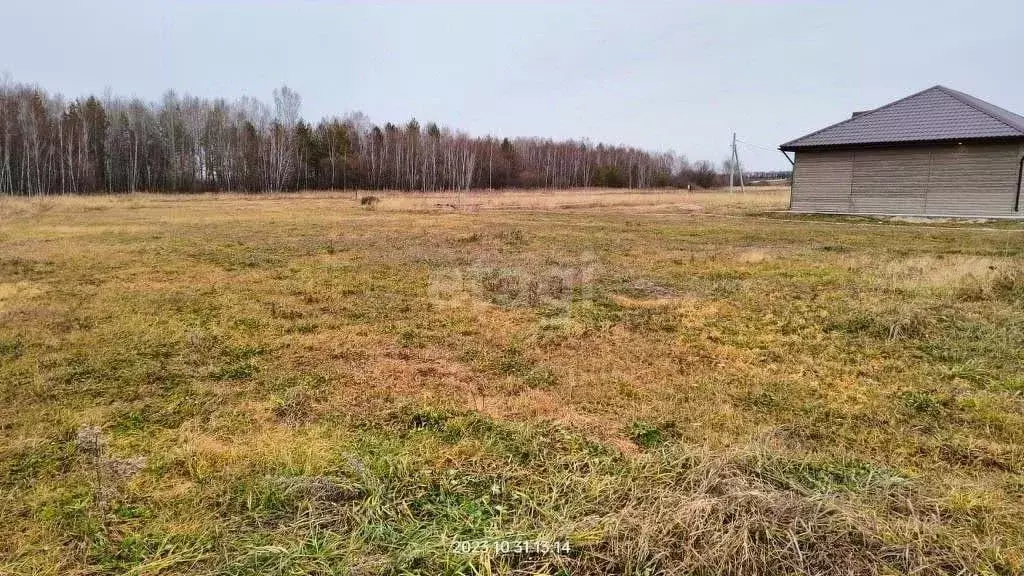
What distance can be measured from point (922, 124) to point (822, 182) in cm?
368

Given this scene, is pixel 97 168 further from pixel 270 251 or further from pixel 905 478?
pixel 905 478

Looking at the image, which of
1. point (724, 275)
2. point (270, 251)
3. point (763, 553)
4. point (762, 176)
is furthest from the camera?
point (762, 176)

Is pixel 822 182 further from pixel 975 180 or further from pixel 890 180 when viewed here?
pixel 975 180

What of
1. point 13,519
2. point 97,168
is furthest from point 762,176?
point 13,519

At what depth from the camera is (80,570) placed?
6.90ft

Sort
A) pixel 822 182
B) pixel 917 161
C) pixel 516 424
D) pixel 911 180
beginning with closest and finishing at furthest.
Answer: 1. pixel 516 424
2. pixel 917 161
3. pixel 911 180
4. pixel 822 182

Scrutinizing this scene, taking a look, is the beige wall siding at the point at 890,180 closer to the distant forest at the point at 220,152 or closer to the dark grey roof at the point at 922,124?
the dark grey roof at the point at 922,124

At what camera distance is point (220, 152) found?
55.0 metres

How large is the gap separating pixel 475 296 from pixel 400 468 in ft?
15.3

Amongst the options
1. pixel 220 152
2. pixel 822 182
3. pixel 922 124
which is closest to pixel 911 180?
pixel 922 124

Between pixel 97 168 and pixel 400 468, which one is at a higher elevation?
pixel 97 168

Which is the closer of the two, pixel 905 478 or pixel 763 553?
pixel 763 553

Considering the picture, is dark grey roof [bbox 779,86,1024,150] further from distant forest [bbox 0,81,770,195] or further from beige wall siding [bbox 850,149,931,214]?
distant forest [bbox 0,81,770,195]

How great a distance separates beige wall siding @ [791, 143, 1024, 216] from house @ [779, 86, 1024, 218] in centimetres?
3
